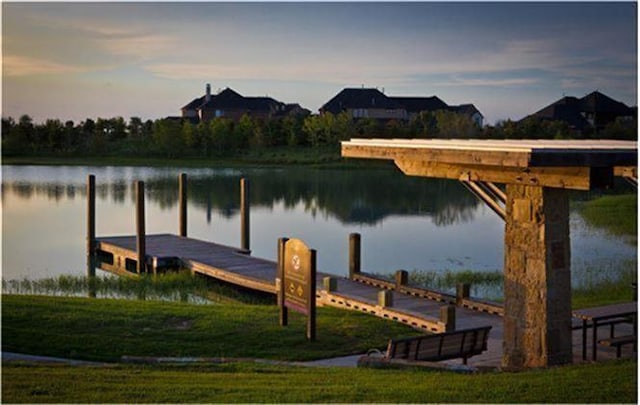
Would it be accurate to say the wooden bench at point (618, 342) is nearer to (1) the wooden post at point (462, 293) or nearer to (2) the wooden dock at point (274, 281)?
(2) the wooden dock at point (274, 281)

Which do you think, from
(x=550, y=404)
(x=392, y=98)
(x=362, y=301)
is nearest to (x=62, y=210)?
(x=362, y=301)

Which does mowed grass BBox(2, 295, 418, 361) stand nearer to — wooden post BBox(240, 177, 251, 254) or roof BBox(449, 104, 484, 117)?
wooden post BBox(240, 177, 251, 254)

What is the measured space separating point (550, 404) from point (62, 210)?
3155 centimetres

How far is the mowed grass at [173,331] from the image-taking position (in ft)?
40.9

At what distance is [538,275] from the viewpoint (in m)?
10.9

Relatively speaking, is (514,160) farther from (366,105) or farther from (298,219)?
(366,105)

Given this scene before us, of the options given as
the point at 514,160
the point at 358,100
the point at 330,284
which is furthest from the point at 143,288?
the point at 358,100

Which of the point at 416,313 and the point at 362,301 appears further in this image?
the point at 362,301

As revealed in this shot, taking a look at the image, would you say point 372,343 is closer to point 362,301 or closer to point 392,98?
point 362,301

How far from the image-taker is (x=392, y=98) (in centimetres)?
10481

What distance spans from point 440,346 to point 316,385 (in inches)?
107

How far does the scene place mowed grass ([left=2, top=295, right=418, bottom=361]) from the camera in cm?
1248

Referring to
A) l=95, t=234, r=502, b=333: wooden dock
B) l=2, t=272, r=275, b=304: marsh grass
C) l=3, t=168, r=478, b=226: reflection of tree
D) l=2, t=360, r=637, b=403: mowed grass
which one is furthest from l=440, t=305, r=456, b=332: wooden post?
l=3, t=168, r=478, b=226: reflection of tree

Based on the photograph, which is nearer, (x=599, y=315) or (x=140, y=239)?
(x=599, y=315)
